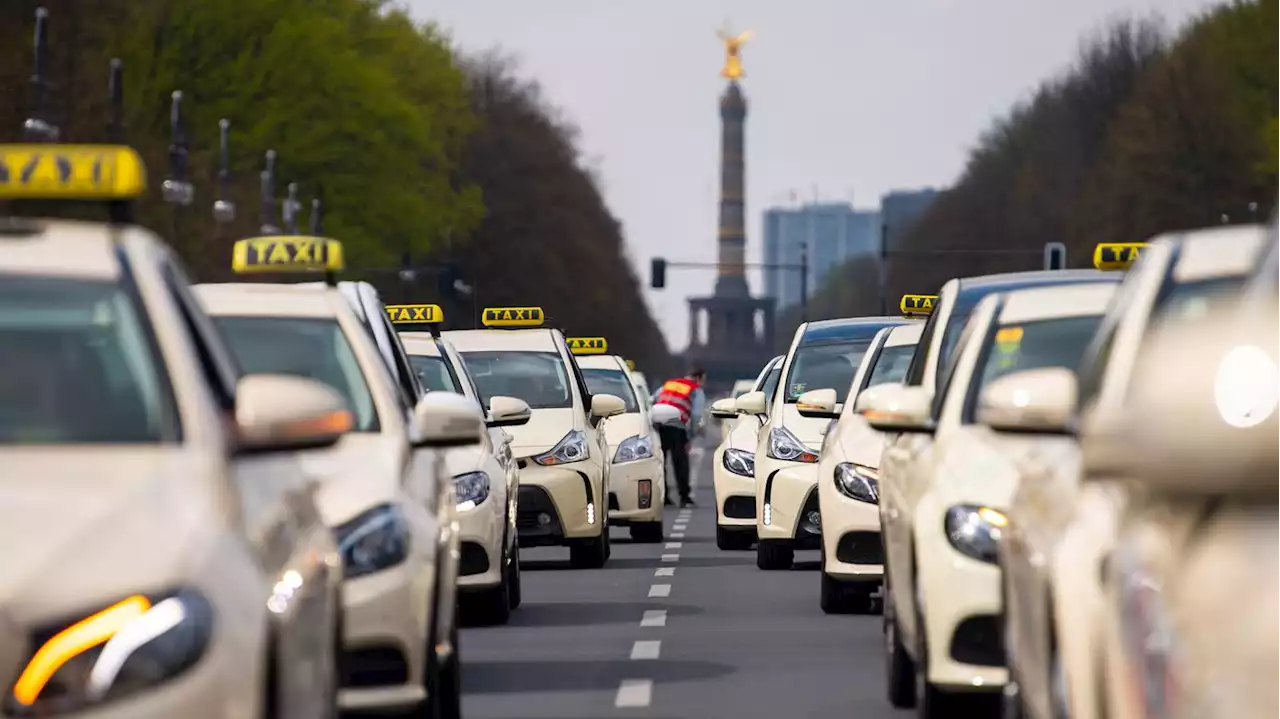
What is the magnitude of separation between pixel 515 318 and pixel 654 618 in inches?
489

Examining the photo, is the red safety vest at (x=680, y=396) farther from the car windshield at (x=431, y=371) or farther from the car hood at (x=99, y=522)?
the car hood at (x=99, y=522)

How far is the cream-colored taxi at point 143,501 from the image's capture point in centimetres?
561

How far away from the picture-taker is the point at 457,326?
10256 centimetres

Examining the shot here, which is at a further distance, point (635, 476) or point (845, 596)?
point (635, 476)

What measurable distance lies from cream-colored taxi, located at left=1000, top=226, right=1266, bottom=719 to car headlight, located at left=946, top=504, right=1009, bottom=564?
1.47 meters

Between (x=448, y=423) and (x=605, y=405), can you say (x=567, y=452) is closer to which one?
(x=605, y=405)

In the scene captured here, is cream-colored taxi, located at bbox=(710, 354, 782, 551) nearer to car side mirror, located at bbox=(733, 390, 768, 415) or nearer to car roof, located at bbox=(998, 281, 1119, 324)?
car side mirror, located at bbox=(733, 390, 768, 415)

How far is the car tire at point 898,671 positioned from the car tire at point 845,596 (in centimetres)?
476

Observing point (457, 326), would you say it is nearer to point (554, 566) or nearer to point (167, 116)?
point (167, 116)

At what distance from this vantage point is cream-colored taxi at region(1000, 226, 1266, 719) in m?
6.95

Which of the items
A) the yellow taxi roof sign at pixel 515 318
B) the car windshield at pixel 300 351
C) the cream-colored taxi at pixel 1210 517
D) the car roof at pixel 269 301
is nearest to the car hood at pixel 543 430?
the yellow taxi roof sign at pixel 515 318

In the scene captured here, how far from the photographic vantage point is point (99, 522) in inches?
232

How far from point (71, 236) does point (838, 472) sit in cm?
952

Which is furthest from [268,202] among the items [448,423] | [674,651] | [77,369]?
[77,369]
